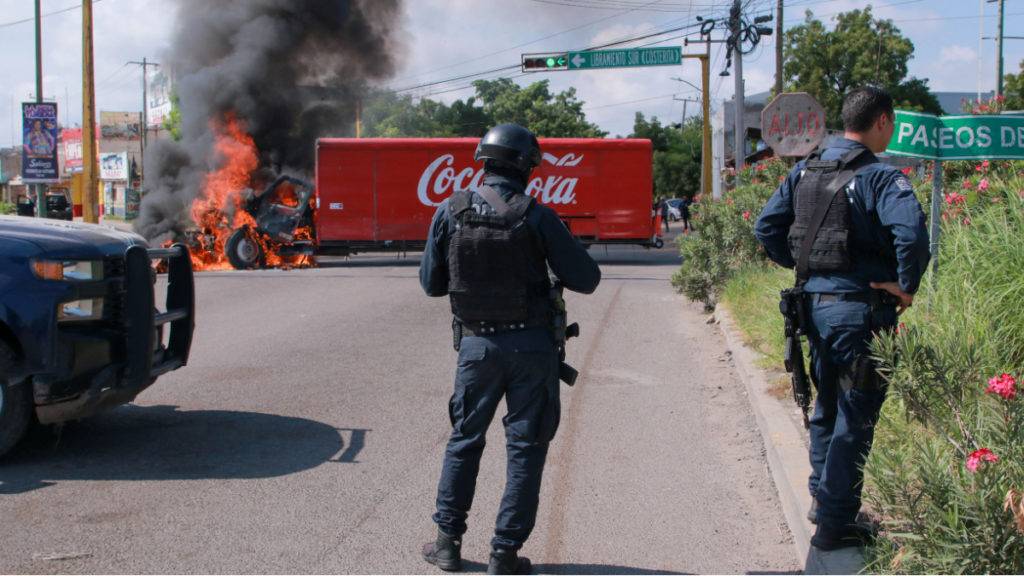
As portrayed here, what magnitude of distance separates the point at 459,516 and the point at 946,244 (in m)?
4.58

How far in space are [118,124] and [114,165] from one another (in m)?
10.9

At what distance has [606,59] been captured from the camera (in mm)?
24000

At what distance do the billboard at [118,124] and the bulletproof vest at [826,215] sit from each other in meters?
77.5

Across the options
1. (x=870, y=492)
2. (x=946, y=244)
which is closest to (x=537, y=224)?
(x=870, y=492)

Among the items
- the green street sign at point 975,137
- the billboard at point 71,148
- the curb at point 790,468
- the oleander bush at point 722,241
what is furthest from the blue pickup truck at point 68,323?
the billboard at point 71,148

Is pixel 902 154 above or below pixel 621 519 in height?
above

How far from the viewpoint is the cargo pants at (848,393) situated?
145 inches

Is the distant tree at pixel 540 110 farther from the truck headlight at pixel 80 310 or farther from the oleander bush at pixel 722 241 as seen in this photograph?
the truck headlight at pixel 80 310

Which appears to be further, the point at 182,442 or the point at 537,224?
the point at 182,442

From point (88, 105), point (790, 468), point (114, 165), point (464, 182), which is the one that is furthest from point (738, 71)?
point (114, 165)

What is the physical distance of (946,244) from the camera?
6844 millimetres

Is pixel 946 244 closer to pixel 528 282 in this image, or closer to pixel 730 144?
pixel 528 282

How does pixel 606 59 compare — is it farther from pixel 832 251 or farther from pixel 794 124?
pixel 832 251

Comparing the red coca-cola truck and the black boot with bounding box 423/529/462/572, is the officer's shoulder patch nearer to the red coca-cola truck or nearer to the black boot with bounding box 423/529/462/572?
the black boot with bounding box 423/529/462/572
